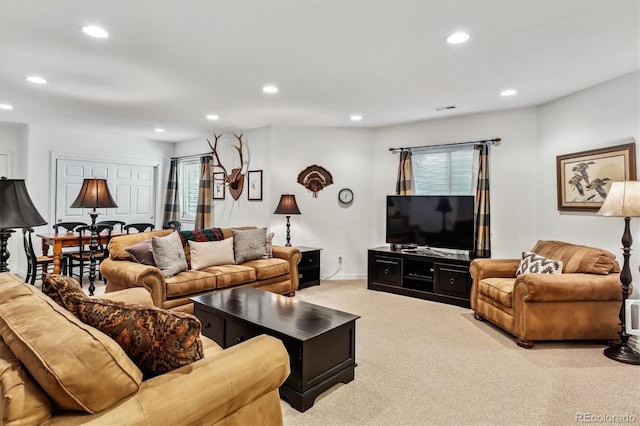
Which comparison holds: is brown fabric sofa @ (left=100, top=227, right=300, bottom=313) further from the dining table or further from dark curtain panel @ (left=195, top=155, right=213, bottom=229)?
dark curtain panel @ (left=195, top=155, right=213, bottom=229)

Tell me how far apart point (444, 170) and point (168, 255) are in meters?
3.89

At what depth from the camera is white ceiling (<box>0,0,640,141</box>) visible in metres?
2.36

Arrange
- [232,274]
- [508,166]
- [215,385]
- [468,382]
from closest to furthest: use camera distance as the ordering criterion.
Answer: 1. [215,385]
2. [468,382]
3. [232,274]
4. [508,166]

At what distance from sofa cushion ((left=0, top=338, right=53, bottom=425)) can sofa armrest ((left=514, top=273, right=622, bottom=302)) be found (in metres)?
3.32

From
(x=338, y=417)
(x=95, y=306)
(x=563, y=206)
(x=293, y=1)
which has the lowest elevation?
(x=338, y=417)

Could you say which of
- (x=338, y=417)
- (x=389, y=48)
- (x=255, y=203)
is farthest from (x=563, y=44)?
(x=255, y=203)

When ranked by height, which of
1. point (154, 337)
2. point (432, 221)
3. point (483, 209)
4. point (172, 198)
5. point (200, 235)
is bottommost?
point (154, 337)

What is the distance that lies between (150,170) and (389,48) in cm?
601

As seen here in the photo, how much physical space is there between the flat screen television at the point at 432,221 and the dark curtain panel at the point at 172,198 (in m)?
4.41

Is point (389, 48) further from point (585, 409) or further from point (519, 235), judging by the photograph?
point (519, 235)

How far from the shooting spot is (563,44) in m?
2.83

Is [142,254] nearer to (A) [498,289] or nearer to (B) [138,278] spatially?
(B) [138,278]

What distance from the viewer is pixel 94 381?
1.12 meters

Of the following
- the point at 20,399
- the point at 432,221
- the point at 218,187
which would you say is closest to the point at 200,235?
the point at 218,187
